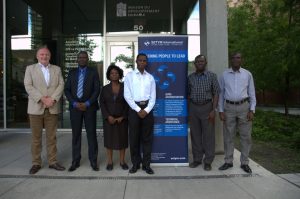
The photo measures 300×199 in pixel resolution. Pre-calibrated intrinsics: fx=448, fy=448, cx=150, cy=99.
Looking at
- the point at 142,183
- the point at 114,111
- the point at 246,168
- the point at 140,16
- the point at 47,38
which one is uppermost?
the point at 140,16

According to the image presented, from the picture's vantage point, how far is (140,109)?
24.6ft

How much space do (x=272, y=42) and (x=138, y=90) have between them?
12795 mm

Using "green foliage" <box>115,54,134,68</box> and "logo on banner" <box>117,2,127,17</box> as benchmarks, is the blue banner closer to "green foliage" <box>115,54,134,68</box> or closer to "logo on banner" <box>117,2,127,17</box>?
"green foliage" <box>115,54,134,68</box>

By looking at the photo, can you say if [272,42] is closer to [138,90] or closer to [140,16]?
[140,16]

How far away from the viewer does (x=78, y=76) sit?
7.88 m

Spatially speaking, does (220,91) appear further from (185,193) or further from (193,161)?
(185,193)

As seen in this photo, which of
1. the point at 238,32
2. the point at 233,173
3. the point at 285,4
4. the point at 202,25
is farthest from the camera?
the point at 238,32

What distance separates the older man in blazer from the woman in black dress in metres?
0.84

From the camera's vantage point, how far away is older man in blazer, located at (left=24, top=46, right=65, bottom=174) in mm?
7723

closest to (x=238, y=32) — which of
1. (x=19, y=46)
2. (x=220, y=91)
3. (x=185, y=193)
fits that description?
(x=19, y=46)

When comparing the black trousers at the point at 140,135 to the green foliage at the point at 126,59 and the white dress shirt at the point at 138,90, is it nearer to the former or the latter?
the white dress shirt at the point at 138,90

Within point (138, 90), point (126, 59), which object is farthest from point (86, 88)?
point (126, 59)

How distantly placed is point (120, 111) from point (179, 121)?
3.71 ft

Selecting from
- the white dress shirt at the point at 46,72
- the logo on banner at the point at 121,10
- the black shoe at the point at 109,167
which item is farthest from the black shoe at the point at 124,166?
the logo on banner at the point at 121,10
